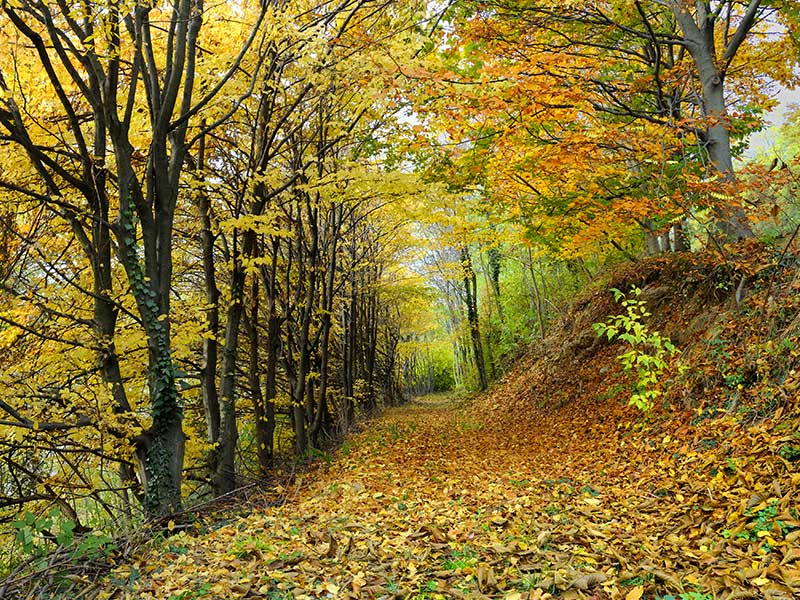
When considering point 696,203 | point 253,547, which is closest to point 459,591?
point 253,547

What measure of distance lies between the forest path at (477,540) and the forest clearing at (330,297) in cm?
3

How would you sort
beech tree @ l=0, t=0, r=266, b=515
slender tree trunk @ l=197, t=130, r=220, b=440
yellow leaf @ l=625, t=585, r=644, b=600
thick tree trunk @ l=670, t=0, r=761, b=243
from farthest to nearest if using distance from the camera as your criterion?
1. slender tree trunk @ l=197, t=130, r=220, b=440
2. thick tree trunk @ l=670, t=0, r=761, b=243
3. beech tree @ l=0, t=0, r=266, b=515
4. yellow leaf @ l=625, t=585, r=644, b=600

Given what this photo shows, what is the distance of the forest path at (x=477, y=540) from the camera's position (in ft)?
9.73

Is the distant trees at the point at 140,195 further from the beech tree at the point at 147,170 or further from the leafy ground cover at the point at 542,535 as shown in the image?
the leafy ground cover at the point at 542,535

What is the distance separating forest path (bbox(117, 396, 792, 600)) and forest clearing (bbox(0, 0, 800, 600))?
0.03 metres

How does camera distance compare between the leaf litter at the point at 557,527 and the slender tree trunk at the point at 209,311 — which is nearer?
the leaf litter at the point at 557,527

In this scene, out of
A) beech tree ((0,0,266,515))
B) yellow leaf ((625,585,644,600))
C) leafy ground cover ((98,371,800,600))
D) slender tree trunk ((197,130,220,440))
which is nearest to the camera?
yellow leaf ((625,585,644,600))

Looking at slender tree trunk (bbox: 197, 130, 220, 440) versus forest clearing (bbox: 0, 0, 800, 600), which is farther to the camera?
slender tree trunk (bbox: 197, 130, 220, 440)

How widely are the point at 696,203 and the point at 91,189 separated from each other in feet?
24.9

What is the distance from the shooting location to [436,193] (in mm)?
8023

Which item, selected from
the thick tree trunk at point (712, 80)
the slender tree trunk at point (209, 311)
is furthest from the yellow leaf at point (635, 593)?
the slender tree trunk at point (209, 311)

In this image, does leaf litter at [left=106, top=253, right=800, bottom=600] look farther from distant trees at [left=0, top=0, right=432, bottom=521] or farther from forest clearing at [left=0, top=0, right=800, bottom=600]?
distant trees at [left=0, top=0, right=432, bottom=521]

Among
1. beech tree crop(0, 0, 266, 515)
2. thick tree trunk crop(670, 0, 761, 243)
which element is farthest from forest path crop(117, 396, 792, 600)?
thick tree trunk crop(670, 0, 761, 243)

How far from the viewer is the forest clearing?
357cm
